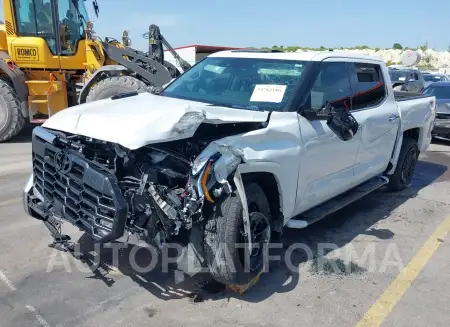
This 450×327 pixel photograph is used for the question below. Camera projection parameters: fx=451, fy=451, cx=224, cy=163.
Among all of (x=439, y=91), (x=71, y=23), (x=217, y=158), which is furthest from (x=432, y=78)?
(x=217, y=158)

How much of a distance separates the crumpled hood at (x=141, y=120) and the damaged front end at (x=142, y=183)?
3 centimetres

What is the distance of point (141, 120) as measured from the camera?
3.21 meters

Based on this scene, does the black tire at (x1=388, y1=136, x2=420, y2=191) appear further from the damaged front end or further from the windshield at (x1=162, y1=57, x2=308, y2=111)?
the damaged front end

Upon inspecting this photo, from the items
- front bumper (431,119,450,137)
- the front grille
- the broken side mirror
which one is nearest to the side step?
the broken side mirror

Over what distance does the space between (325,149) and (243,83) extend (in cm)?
102

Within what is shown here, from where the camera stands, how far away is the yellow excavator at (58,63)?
31.0 ft

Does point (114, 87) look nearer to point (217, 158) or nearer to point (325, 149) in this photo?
point (325, 149)

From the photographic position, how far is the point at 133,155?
3.31m

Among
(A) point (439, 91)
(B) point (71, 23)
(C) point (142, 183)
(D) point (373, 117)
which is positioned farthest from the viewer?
(A) point (439, 91)

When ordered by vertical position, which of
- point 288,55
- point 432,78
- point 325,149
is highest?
point 288,55

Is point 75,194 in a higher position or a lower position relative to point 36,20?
lower

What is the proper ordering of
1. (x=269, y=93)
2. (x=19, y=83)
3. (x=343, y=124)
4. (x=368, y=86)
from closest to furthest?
(x=269, y=93), (x=343, y=124), (x=368, y=86), (x=19, y=83)

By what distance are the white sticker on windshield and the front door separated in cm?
26

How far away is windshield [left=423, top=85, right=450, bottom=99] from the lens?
1163cm
